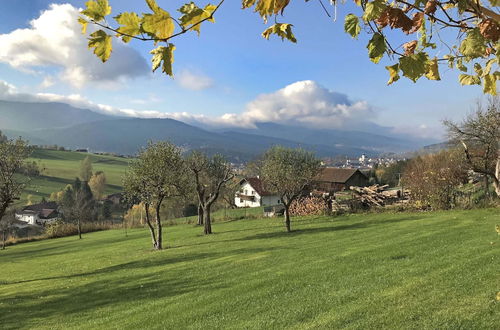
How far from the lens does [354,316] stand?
7859mm

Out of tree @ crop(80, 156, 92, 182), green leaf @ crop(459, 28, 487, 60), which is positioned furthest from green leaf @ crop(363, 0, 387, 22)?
tree @ crop(80, 156, 92, 182)

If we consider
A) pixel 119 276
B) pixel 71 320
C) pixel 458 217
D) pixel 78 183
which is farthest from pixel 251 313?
pixel 78 183

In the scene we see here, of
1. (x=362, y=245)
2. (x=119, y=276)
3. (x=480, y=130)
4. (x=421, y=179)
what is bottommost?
(x=119, y=276)

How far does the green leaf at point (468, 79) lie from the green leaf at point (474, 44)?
93 cm

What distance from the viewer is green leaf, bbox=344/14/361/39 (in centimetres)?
157

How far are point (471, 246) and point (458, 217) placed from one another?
10.4m

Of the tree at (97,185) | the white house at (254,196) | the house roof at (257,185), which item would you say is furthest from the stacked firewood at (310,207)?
the tree at (97,185)

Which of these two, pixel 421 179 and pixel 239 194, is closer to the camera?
pixel 421 179

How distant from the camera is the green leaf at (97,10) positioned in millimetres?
1404

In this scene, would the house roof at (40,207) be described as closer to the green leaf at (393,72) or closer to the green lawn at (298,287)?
the green lawn at (298,287)

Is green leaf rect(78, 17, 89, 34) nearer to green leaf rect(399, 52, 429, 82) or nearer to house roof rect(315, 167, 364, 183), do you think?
green leaf rect(399, 52, 429, 82)

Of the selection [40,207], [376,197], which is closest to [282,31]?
[376,197]

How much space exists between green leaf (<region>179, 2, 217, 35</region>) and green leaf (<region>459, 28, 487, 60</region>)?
1.18m

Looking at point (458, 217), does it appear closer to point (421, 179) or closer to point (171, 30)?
point (421, 179)
